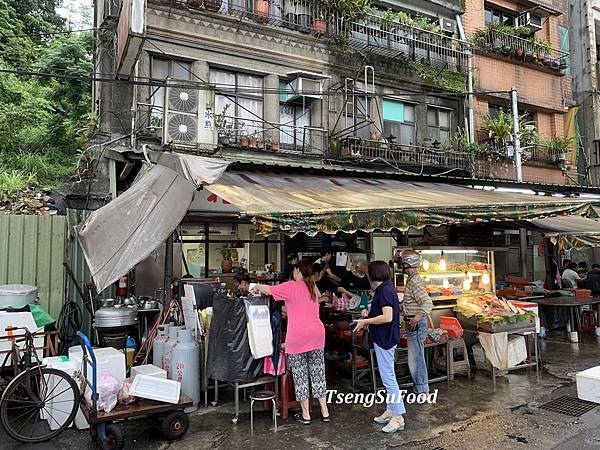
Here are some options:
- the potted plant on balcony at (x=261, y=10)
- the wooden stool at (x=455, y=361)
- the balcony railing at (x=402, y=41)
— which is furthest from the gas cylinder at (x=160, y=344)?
the balcony railing at (x=402, y=41)

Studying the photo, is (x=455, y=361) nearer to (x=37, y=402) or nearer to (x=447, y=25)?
(x=37, y=402)

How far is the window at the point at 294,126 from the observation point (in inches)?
509

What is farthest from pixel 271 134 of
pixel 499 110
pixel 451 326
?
pixel 499 110

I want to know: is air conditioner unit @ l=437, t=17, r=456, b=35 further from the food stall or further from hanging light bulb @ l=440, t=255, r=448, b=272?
hanging light bulb @ l=440, t=255, r=448, b=272

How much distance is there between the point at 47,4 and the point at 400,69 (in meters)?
19.6

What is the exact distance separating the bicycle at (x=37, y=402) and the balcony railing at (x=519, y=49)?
53.5ft

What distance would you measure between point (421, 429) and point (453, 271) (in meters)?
4.56

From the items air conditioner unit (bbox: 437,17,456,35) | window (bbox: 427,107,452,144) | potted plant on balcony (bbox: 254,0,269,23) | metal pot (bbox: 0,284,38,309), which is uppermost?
air conditioner unit (bbox: 437,17,456,35)

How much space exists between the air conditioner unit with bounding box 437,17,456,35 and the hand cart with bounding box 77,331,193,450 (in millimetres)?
15498

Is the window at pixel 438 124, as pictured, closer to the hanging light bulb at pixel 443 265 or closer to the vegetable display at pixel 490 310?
the hanging light bulb at pixel 443 265

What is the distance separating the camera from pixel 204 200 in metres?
10.2

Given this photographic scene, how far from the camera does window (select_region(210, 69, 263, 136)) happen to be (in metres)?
12.1

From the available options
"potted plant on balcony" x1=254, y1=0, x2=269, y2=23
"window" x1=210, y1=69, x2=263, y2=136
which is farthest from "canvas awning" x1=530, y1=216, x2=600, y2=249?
"potted plant on balcony" x1=254, y1=0, x2=269, y2=23

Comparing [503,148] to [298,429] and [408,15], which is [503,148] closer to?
[408,15]
